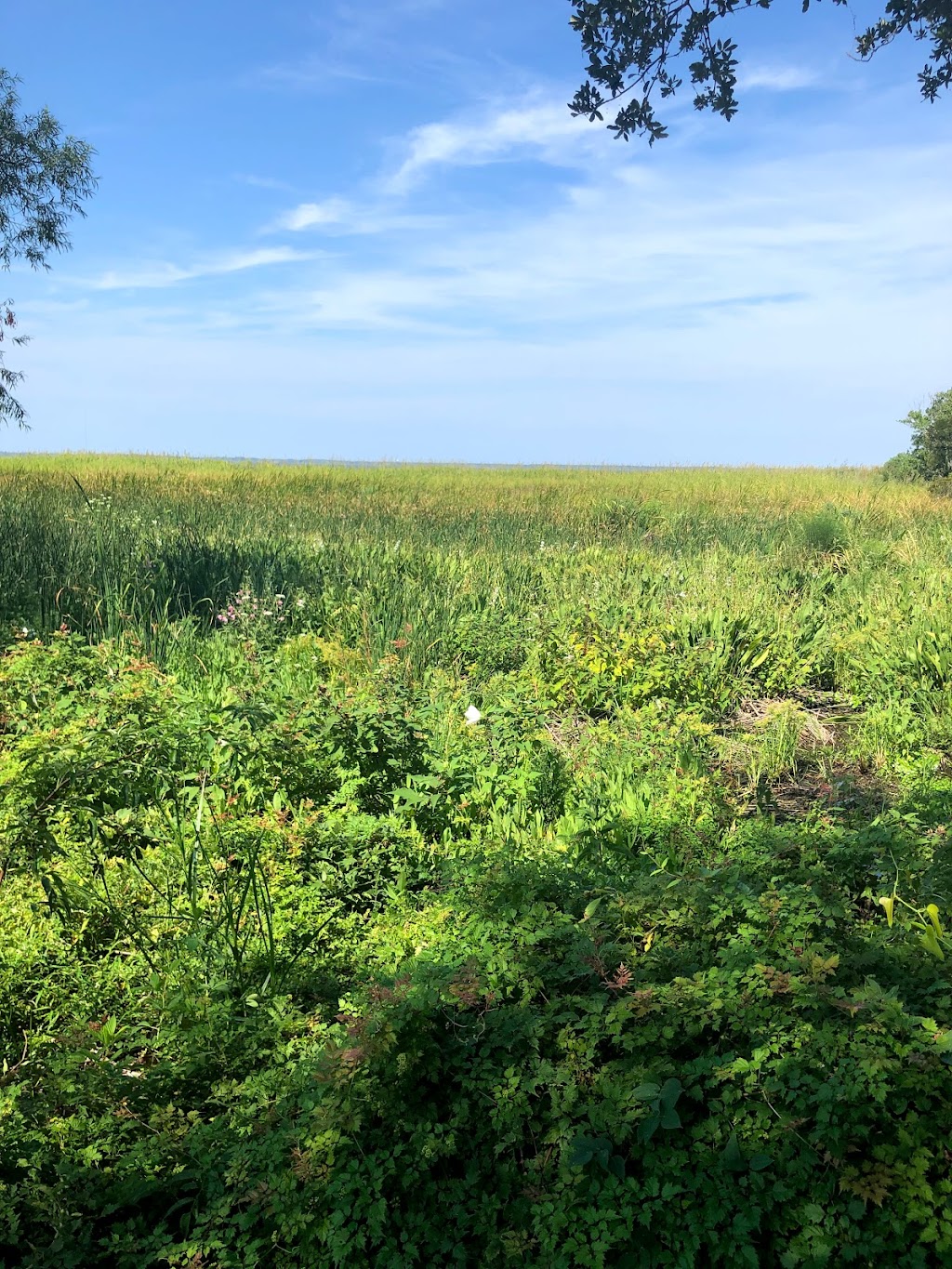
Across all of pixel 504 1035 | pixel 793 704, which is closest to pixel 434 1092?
pixel 504 1035

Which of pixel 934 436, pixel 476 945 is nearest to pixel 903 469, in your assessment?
pixel 934 436

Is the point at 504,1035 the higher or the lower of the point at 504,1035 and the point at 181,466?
the lower

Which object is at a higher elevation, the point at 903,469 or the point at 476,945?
the point at 903,469

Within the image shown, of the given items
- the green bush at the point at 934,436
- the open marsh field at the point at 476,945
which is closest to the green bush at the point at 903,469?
the green bush at the point at 934,436

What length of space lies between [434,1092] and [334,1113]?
299mm

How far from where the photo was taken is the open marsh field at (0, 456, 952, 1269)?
1.87 m

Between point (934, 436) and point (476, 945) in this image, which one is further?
point (934, 436)

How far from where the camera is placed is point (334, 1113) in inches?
77.5

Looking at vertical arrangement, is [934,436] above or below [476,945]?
above

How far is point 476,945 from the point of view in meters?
2.50

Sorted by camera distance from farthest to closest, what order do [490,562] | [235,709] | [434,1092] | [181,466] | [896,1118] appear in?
[181,466], [490,562], [235,709], [434,1092], [896,1118]

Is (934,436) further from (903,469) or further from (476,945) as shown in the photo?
(476,945)

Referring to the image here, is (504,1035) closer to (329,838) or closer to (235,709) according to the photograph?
(329,838)

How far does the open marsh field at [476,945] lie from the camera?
1.87m
